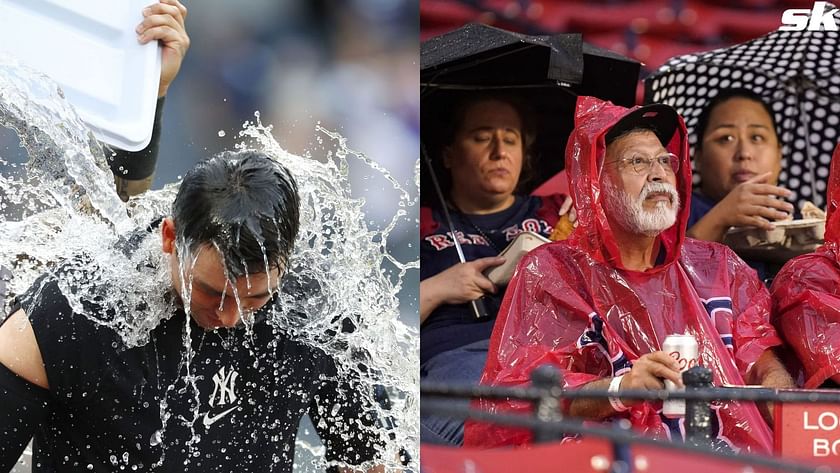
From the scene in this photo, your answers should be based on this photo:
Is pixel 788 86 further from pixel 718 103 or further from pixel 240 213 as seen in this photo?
pixel 240 213

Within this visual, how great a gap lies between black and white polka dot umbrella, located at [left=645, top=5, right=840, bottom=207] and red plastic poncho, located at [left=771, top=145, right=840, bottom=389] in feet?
0.85

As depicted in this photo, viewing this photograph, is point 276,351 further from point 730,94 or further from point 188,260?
point 730,94

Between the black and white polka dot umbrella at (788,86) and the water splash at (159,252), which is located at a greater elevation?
the black and white polka dot umbrella at (788,86)

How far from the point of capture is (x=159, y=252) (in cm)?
227

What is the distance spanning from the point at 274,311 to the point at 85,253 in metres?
0.40

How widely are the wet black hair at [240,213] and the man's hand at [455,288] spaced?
551 mm

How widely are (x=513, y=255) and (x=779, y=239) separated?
2.15 feet

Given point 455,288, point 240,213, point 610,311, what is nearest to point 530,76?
point 455,288

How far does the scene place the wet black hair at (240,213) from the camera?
217 centimetres

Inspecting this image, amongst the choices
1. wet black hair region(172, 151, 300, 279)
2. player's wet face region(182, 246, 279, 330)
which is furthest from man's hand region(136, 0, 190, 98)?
player's wet face region(182, 246, 279, 330)

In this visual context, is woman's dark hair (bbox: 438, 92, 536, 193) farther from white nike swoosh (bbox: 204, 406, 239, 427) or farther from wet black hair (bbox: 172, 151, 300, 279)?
white nike swoosh (bbox: 204, 406, 239, 427)

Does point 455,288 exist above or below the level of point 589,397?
above

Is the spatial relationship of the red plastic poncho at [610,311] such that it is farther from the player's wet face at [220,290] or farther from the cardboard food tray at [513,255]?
the player's wet face at [220,290]

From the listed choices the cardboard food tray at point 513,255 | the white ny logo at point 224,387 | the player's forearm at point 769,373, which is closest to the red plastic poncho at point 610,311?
the player's forearm at point 769,373
